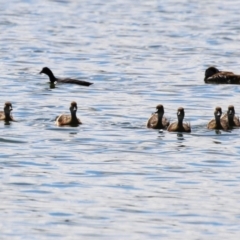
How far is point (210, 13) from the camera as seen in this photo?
6109 cm

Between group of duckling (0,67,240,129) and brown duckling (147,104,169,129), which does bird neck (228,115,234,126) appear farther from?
brown duckling (147,104,169,129)

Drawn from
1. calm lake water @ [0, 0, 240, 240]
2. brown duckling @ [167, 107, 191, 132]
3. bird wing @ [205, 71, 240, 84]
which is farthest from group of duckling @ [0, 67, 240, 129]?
bird wing @ [205, 71, 240, 84]

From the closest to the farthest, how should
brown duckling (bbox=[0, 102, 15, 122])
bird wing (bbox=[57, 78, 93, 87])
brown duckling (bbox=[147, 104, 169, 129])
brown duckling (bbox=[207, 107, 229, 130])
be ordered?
brown duckling (bbox=[207, 107, 229, 130]) → brown duckling (bbox=[147, 104, 169, 129]) → brown duckling (bbox=[0, 102, 15, 122]) → bird wing (bbox=[57, 78, 93, 87])

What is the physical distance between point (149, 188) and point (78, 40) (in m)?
28.7

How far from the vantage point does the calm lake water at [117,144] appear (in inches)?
696

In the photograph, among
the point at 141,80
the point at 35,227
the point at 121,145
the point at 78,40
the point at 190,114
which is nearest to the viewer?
the point at 35,227

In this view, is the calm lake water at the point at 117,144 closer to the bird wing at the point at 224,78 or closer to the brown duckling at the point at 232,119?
the brown duckling at the point at 232,119

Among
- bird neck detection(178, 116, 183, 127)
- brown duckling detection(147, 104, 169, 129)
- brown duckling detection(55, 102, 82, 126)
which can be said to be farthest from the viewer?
brown duckling detection(55, 102, 82, 126)

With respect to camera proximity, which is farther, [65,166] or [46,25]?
[46,25]

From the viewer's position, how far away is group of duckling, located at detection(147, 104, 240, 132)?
25438mm

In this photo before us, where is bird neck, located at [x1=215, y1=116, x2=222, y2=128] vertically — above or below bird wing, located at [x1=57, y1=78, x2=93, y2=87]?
below

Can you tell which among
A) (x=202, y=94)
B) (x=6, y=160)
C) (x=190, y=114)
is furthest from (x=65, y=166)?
(x=202, y=94)

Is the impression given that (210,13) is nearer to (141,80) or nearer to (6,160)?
(141,80)

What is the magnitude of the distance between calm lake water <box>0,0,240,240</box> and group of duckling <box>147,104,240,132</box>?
8.9 inches
